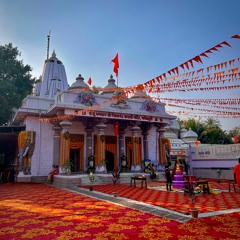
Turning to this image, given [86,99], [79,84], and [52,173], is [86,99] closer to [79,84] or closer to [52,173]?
[79,84]

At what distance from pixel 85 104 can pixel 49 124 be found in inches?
126

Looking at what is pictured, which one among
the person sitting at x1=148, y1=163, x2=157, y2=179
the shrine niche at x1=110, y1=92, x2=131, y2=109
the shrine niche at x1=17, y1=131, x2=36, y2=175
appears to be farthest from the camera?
the shrine niche at x1=110, y1=92, x2=131, y2=109

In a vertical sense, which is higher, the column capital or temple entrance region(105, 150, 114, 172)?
the column capital

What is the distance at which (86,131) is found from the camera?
1791 centimetres

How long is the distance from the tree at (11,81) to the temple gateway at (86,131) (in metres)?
2.52

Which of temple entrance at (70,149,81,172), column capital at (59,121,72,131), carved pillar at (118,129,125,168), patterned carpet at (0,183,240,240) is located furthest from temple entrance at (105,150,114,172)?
patterned carpet at (0,183,240,240)

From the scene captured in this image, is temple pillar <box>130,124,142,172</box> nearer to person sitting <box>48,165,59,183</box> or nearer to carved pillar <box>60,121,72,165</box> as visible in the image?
carved pillar <box>60,121,72,165</box>

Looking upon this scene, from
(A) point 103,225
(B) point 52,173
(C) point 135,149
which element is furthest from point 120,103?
(A) point 103,225

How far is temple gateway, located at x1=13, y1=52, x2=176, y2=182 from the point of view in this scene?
53.3 ft

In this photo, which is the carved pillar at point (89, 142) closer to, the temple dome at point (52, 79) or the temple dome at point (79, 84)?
the temple dome at point (79, 84)

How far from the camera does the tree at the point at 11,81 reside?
844 inches

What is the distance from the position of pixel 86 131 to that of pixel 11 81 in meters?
10.6

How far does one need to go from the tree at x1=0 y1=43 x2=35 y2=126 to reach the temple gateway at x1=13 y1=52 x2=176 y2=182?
2.52m

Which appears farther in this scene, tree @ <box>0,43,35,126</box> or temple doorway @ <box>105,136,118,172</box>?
tree @ <box>0,43,35,126</box>
